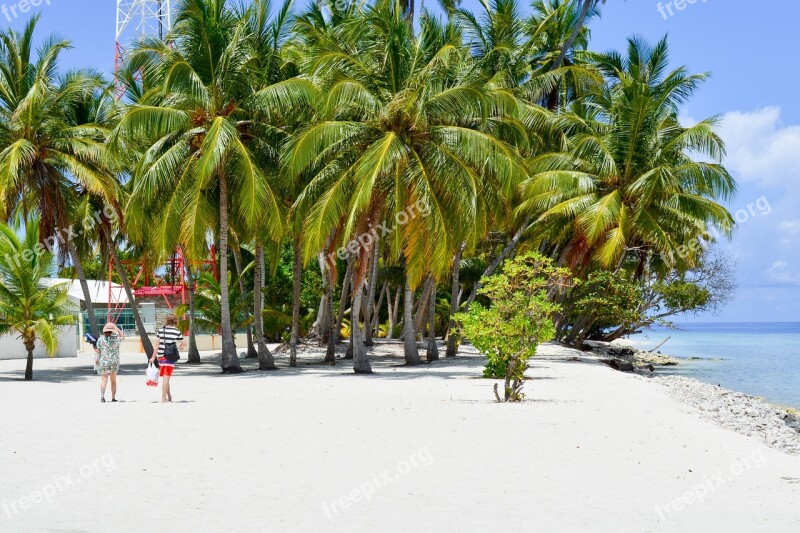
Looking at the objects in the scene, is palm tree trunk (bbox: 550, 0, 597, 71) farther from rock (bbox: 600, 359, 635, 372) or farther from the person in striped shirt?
the person in striped shirt

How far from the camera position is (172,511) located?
6582mm

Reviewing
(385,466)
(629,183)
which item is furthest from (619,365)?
(385,466)

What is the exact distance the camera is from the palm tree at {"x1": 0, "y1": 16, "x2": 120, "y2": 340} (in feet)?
72.9

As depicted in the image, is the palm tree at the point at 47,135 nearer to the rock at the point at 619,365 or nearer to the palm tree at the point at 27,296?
the palm tree at the point at 27,296

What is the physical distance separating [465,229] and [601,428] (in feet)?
32.6

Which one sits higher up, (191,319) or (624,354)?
(191,319)

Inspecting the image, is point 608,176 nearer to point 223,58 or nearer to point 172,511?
point 223,58

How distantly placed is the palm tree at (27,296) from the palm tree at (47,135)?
88.0 inches

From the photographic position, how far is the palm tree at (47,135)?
22219 millimetres

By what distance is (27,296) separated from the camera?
787 inches

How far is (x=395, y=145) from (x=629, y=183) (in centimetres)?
1158

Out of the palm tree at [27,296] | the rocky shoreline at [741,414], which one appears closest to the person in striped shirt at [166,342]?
the palm tree at [27,296]

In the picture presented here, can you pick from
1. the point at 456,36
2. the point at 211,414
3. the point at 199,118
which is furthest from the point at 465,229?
the point at 211,414

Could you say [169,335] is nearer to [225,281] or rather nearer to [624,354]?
[225,281]
